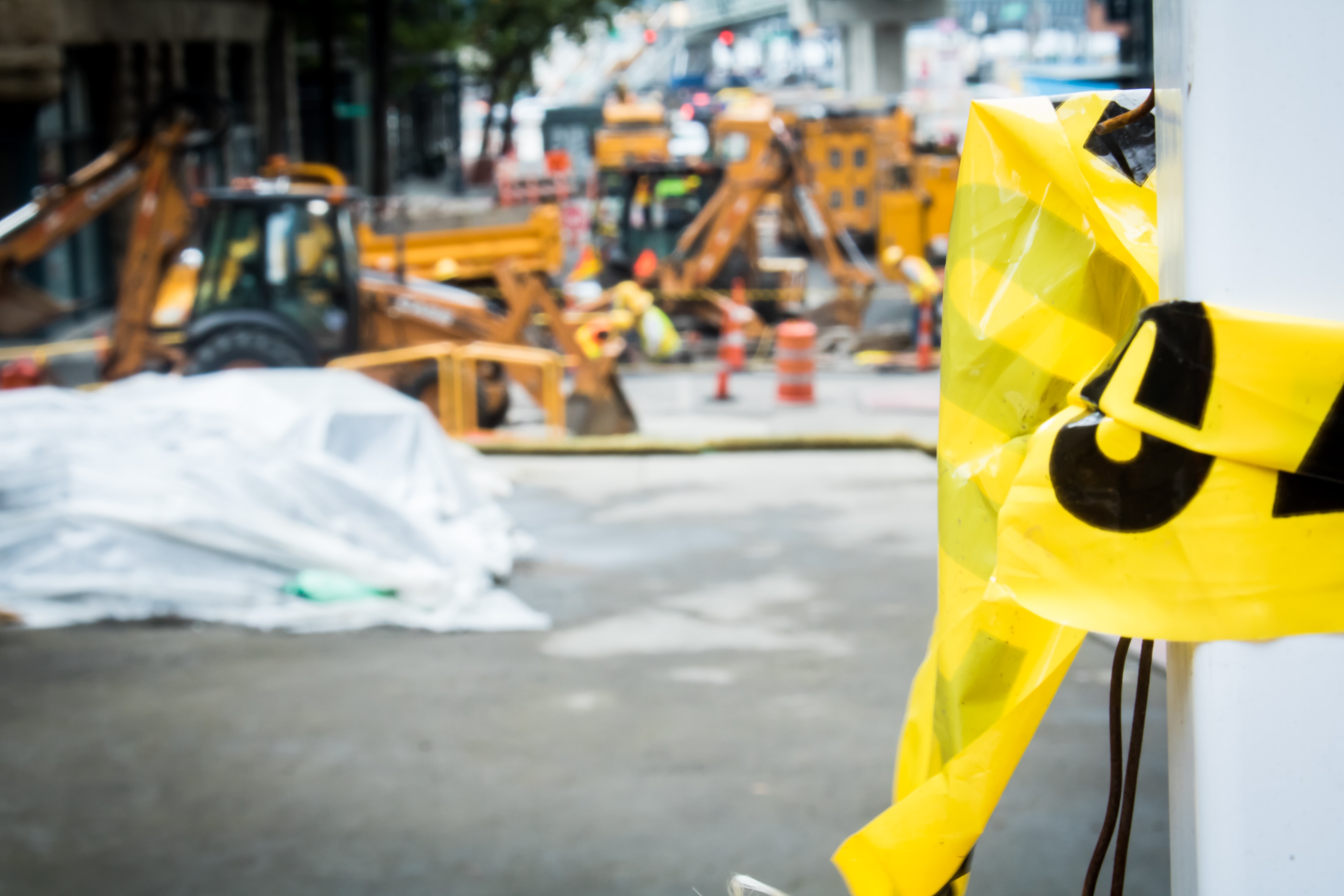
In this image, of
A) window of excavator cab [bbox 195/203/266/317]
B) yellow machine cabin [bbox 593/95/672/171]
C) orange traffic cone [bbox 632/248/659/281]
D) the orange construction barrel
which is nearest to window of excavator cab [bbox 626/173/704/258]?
yellow machine cabin [bbox 593/95/672/171]

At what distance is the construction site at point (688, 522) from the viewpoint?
60.4 inches

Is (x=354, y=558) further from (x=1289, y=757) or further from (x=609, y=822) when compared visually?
(x=1289, y=757)

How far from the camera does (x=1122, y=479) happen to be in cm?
160

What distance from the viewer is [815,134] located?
1172 inches

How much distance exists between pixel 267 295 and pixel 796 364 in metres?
5.76

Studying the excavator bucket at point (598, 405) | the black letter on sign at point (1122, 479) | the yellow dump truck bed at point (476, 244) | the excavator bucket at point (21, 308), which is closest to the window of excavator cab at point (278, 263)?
the excavator bucket at point (598, 405)

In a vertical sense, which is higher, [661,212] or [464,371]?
[661,212]

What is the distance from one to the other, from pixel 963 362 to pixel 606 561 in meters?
6.31

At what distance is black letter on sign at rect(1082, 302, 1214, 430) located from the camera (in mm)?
1512

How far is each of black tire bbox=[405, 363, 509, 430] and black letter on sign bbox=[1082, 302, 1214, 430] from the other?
37.3 ft

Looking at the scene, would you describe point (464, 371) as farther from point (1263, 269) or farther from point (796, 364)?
point (1263, 269)

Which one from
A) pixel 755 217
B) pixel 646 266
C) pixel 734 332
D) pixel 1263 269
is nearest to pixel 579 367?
pixel 734 332

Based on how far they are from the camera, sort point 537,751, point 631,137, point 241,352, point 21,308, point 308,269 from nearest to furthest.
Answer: point 537,751 < point 241,352 < point 308,269 < point 21,308 < point 631,137

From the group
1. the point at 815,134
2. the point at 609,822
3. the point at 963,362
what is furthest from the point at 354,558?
the point at 815,134
